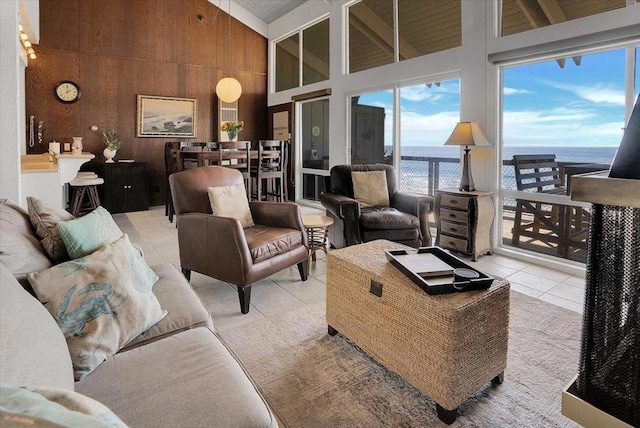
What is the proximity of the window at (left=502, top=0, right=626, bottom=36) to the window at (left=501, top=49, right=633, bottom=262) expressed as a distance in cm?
36

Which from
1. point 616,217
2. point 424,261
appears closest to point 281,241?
point 424,261

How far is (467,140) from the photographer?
3.95 metres

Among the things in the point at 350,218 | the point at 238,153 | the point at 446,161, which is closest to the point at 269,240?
the point at 350,218

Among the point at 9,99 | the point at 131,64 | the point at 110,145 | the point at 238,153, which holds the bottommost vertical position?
the point at 238,153

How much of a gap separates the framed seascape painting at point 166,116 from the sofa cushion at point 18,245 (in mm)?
5896

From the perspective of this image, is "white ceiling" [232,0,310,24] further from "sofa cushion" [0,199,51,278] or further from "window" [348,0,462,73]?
"sofa cushion" [0,199,51,278]

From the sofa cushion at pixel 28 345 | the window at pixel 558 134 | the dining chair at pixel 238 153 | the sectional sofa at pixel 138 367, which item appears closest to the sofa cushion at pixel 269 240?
the sectional sofa at pixel 138 367

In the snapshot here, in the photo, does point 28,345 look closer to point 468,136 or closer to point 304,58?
point 468,136

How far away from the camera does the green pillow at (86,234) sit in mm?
1608

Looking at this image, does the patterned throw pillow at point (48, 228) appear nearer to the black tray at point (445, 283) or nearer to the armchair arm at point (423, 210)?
the black tray at point (445, 283)

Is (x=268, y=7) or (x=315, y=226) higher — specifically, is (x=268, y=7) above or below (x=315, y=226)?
above

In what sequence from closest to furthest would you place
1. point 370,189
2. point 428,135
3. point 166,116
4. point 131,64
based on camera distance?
point 370,189 < point 428,135 < point 131,64 < point 166,116

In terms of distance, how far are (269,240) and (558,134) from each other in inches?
117

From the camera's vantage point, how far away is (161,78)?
7.18 meters
